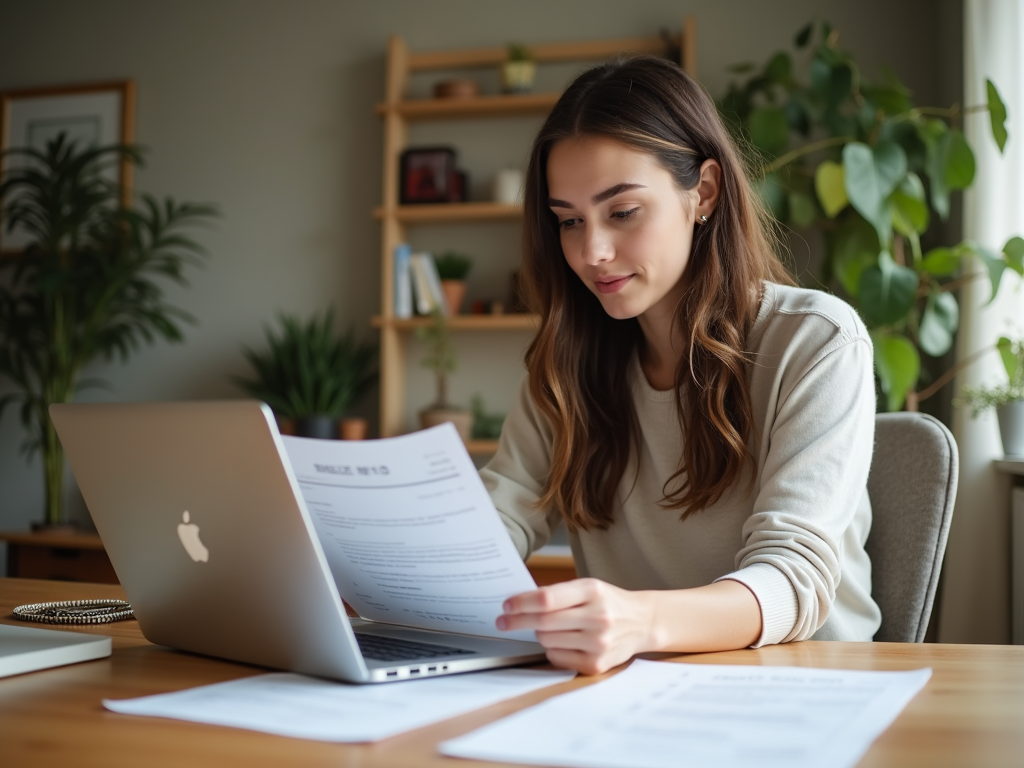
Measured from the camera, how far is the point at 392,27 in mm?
3463

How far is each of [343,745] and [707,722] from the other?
0.75 feet

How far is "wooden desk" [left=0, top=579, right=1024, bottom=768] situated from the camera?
572mm

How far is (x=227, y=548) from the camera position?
78cm

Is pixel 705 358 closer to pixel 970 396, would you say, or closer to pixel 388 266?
pixel 970 396

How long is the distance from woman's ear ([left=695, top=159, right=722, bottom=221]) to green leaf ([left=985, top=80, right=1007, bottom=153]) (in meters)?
1.17

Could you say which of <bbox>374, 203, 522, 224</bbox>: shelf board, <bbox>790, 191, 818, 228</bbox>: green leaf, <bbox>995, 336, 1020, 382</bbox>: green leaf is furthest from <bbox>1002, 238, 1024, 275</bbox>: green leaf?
<bbox>374, 203, 522, 224</bbox>: shelf board

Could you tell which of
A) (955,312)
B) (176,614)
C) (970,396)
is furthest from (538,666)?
(955,312)

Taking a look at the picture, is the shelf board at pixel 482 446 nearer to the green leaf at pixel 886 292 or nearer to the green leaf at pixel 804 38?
the green leaf at pixel 886 292

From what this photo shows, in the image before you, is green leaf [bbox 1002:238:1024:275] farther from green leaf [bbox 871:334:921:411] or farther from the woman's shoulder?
the woman's shoulder

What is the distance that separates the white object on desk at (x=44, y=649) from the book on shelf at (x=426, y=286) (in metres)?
2.27

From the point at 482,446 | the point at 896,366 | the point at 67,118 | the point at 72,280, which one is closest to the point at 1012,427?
the point at 896,366

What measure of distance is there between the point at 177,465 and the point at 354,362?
2.54m

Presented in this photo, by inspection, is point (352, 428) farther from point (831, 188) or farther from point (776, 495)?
point (776, 495)

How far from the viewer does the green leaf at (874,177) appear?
2.35m
